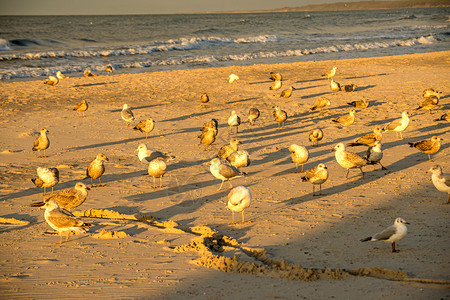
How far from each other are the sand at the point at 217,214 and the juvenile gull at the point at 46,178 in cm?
33

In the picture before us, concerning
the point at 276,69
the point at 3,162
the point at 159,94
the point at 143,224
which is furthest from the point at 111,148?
the point at 276,69

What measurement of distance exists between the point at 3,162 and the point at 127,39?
161ft

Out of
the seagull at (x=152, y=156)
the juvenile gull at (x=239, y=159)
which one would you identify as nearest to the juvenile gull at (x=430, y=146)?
the juvenile gull at (x=239, y=159)

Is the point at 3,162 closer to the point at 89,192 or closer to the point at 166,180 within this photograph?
the point at 89,192

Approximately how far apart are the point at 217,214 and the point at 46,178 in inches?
158

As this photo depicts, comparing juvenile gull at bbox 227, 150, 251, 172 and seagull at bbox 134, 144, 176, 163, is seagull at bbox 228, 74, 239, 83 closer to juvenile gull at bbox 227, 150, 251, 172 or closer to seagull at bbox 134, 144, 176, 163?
seagull at bbox 134, 144, 176, 163

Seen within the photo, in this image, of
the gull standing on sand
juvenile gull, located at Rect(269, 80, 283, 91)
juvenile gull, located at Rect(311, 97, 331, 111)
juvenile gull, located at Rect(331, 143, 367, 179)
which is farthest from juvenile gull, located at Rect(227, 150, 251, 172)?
juvenile gull, located at Rect(269, 80, 283, 91)

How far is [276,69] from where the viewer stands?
31.0 m

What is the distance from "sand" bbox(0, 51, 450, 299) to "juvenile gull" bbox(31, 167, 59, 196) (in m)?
0.33

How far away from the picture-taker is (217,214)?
10039 millimetres

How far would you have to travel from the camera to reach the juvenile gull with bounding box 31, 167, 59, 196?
11.1m

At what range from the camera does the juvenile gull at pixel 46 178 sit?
1110cm

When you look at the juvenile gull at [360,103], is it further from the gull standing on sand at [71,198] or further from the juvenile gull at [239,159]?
the gull standing on sand at [71,198]

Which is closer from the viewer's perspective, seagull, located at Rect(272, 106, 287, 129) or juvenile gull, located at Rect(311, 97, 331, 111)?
seagull, located at Rect(272, 106, 287, 129)
